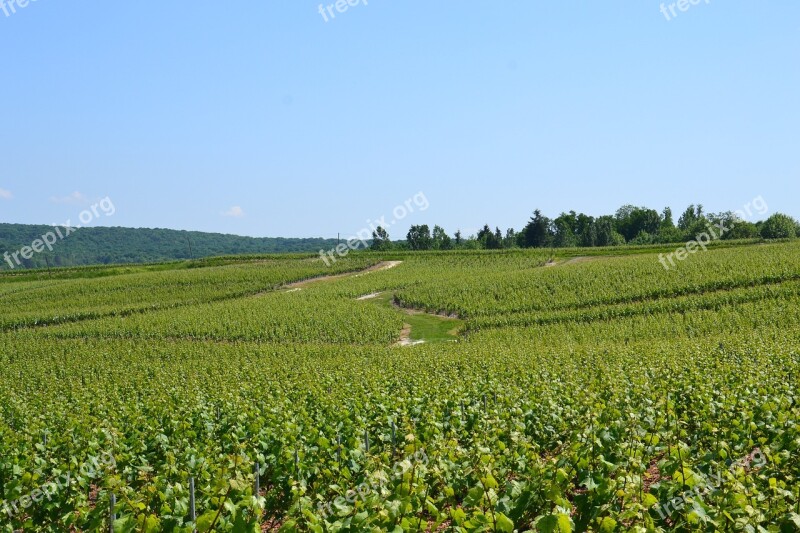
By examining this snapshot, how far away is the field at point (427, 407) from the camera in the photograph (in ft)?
19.2

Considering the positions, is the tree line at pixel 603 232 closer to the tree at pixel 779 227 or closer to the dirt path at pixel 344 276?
the tree at pixel 779 227

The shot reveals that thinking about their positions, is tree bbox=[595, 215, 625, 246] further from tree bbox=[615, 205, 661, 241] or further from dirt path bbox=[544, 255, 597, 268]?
dirt path bbox=[544, 255, 597, 268]

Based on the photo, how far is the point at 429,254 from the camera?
78875 millimetres

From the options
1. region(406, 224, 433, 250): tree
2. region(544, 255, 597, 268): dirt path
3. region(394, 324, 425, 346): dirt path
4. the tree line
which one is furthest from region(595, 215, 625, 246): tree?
region(394, 324, 425, 346): dirt path

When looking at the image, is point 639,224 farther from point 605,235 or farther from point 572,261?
point 572,261

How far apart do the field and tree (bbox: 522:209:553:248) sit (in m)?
59.9

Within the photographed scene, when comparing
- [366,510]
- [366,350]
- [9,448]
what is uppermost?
[366,510]

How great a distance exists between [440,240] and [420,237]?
545 cm

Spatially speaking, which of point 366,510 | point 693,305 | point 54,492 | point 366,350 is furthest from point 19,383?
point 693,305

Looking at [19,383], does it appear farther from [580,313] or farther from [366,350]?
[580,313]

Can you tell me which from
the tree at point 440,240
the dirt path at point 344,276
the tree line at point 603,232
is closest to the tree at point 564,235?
the tree line at point 603,232

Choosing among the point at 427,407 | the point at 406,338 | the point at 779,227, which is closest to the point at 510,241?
the point at 779,227

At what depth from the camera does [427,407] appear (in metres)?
12.5

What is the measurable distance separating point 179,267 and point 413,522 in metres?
86.5
